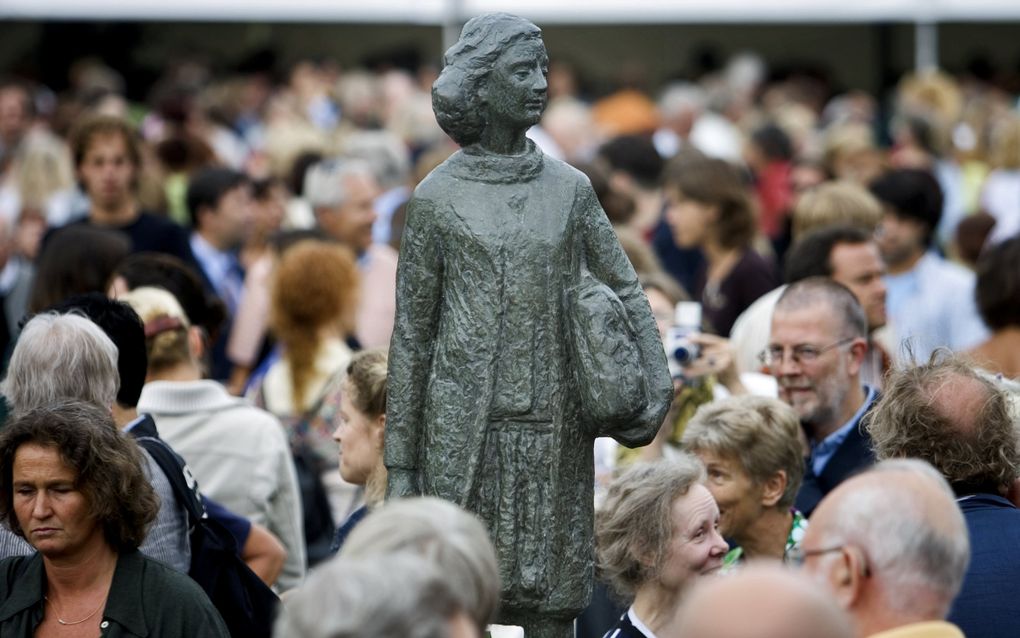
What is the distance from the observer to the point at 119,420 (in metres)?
4.99

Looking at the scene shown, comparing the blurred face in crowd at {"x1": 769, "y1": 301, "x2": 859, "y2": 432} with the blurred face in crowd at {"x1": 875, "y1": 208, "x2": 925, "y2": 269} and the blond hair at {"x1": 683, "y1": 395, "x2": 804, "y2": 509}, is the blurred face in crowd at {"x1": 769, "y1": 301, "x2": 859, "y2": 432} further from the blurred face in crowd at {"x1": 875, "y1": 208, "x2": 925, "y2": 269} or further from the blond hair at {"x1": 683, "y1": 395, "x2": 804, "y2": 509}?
the blurred face in crowd at {"x1": 875, "y1": 208, "x2": 925, "y2": 269}

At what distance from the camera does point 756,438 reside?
511cm

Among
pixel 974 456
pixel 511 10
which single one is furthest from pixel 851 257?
pixel 511 10

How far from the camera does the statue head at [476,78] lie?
3.90 m

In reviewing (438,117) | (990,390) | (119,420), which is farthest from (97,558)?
(990,390)

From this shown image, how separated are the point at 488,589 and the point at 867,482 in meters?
0.80

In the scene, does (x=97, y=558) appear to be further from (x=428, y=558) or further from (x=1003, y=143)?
(x=1003, y=143)

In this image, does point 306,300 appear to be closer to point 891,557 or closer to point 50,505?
point 50,505

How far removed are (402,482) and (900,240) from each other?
5300 millimetres

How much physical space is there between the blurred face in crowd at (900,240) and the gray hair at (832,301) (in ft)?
9.08

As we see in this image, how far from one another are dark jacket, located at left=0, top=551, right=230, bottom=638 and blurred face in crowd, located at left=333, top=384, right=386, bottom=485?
101cm

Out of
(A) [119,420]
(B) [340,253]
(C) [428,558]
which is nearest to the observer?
(C) [428,558]

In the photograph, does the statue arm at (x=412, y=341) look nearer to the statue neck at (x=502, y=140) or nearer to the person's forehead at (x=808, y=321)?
the statue neck at (x=502, y=140)

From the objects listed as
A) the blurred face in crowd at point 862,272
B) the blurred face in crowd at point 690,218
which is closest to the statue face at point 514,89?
the blurred face in crowd at point 862,272
